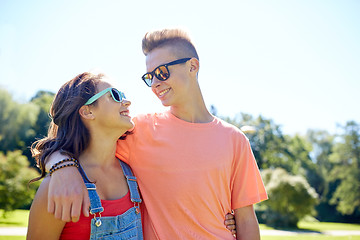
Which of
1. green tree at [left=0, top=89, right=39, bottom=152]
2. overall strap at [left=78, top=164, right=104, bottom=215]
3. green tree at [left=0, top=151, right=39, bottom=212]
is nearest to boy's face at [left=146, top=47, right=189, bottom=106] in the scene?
overall strap at [left=78, top=164, right=104, bottom=215]

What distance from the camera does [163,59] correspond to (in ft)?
11.0

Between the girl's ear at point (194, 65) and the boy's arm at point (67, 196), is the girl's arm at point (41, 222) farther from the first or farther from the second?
the girl's ear at point (194, 65)

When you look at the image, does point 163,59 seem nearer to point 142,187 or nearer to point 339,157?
point 142,187

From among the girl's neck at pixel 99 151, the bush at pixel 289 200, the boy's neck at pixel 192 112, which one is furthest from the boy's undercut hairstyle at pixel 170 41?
the bush at pixel 289 200

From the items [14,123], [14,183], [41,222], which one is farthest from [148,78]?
[14,123]

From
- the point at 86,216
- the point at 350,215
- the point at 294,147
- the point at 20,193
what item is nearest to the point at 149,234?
the point at 86,216

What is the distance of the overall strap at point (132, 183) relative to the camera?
2.98m

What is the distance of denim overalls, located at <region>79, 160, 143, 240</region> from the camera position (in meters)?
2.59

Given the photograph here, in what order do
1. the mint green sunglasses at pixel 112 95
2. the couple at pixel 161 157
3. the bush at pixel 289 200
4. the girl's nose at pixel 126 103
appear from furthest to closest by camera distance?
the bush at pixel 289 200
the girl's nose at pixel 126 103
the mint green sunglasses at pixel 112 95
the couple at pixel 161 157

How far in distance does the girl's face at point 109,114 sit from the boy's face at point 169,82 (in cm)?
44

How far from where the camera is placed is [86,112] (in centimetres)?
310

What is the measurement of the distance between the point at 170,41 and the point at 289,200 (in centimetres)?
2576

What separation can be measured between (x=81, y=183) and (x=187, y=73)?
1.62 metres

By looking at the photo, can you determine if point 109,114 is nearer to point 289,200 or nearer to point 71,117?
point 71,117
